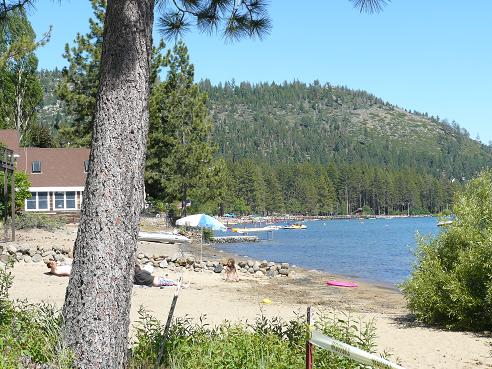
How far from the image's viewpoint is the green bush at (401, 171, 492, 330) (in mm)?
10844

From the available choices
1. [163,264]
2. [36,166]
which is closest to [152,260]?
[163,264]

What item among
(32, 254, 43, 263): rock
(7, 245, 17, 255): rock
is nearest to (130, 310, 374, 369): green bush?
(32, 254, 43, 263): rock

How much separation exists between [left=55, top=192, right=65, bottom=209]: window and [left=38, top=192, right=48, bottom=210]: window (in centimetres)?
62

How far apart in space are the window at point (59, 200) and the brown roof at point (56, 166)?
2.04 ft

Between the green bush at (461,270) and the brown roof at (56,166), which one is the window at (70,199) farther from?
the green bush at (461,270)

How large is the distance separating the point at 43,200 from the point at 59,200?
985 millimetres

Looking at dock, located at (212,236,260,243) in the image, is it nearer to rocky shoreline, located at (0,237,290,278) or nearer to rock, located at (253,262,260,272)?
rock, located at (253,262,260,272)

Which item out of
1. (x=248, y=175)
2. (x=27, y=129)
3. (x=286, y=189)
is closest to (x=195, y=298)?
(x=27, y=129)

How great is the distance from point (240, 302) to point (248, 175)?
104 meters

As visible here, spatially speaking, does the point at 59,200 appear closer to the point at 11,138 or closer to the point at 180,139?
the point at 11,138

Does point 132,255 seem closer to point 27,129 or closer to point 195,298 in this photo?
point 195,298

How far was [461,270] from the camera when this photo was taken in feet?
36.3

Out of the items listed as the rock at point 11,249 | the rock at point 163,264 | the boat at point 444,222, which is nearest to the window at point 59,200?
the rock at point 163,264

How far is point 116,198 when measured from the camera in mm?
4859
